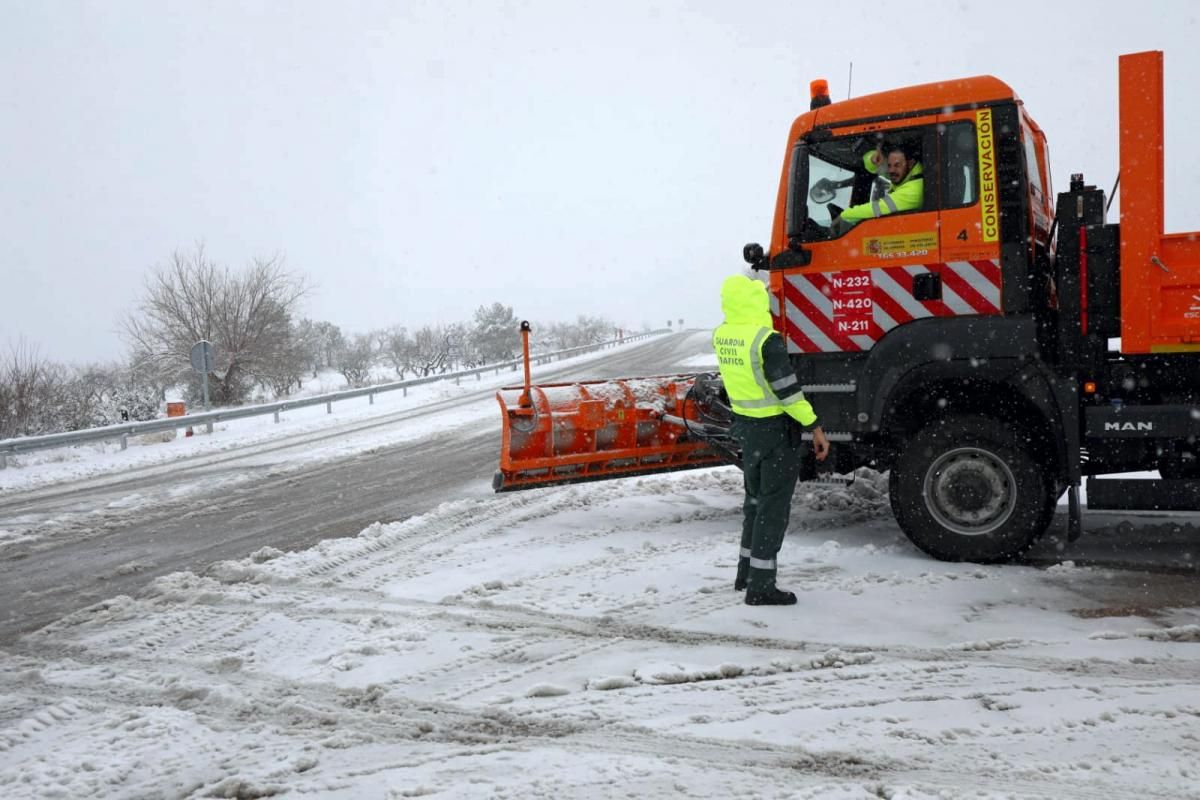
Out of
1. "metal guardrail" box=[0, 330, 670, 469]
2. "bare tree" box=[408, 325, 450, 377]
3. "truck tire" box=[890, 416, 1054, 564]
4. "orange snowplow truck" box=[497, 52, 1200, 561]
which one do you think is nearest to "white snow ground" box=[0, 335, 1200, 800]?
"truck tire" box=[890, 416, 1054, 564]

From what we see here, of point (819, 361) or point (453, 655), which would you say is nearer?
point (453, 655)

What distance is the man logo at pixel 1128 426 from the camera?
5.02m

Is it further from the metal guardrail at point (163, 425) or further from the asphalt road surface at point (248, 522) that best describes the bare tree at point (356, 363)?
the asphalt road surface at point (248, 522)

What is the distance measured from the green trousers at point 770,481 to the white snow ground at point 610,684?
26cm

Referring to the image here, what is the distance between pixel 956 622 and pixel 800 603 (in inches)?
32.5

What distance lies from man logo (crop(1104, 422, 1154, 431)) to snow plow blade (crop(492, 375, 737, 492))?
2.77 m

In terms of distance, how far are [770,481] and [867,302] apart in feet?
5.29

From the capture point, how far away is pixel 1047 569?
529cm

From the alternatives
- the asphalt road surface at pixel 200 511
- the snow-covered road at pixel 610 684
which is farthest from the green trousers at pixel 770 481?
the asphalt road surface at pixel 200 511

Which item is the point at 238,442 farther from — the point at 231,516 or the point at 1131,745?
the point at 1131,745

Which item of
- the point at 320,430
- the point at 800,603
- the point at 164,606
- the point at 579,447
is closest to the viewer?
the point at 800,603

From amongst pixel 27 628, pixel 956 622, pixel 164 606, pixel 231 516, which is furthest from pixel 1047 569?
pixel 231 516

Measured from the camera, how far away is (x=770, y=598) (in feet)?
15.6

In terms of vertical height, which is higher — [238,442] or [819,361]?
[819,361]
